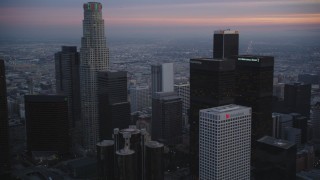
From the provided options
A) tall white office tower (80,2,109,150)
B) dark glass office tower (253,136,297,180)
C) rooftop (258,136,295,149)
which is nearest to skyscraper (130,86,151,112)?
tall white office tower (80,2,109,150)

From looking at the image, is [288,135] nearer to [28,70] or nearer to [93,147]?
[93,147]

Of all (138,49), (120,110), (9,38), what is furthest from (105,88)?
(9,38)

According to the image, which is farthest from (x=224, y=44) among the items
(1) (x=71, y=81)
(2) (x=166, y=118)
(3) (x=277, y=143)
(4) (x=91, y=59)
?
(1) (x=71, y=81)

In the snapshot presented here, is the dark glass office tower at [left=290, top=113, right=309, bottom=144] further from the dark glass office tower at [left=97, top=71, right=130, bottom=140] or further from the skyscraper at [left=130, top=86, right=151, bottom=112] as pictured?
the dark glass office tower at [left=97, top=71, right=130, bottom=140]

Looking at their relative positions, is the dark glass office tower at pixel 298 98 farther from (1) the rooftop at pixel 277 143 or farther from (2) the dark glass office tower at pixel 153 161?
(2) the dark glass office tower at pixel 153 161

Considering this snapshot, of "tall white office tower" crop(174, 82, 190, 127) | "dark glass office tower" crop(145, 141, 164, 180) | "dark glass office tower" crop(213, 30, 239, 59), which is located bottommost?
"dark glass office tower" crop(145, 141, 164, 180)

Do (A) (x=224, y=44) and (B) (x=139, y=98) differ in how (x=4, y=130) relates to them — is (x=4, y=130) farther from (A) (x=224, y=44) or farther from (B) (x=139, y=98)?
(A) (x=224, y=44)
